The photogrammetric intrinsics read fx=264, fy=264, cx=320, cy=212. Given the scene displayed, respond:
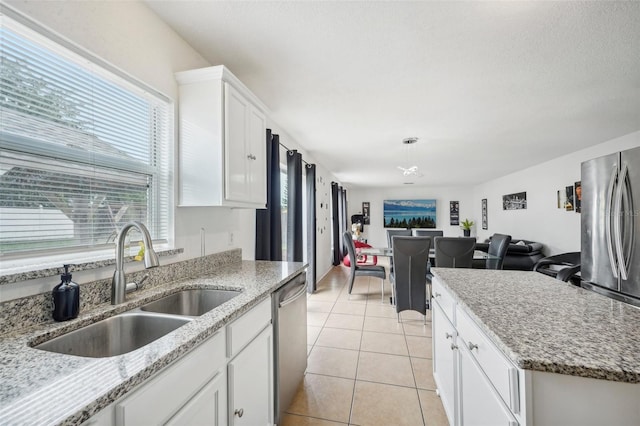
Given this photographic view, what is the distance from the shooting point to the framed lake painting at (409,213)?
881cm

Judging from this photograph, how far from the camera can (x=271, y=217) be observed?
286 centimetres

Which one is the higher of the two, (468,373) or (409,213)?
(409,213)

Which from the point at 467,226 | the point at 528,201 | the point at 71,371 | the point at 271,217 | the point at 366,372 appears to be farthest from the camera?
the point at 467,226

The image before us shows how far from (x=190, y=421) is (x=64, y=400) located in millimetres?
442

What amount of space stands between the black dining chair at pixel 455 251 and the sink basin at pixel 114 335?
9.60 ft

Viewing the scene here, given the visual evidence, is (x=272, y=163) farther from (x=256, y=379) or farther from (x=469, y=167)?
(x=469, y=167)

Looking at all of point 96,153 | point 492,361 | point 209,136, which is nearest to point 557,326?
point 492,361

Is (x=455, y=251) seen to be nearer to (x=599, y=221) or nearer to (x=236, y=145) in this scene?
(x=599, y=221)

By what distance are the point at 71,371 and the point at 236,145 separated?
135 cm

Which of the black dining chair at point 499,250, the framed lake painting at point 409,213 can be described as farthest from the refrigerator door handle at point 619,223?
the framed lake painting at point 409,213

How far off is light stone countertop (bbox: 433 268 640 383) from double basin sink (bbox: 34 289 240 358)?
1.15m

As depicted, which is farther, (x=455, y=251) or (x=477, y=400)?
(x=455, y=251)

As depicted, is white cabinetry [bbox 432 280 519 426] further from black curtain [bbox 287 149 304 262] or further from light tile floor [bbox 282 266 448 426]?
black curtain [bbox 287 149 304 262]

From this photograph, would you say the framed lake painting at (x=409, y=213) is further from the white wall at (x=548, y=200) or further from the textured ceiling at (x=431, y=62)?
the textured ceiling at (x=431, y=62)
